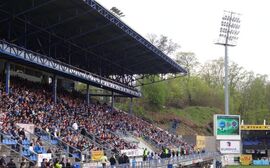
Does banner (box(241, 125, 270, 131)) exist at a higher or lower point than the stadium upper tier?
lower

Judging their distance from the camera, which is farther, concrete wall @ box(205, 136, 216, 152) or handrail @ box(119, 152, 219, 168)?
concrete wall @ box(205, 136, 216, 152)

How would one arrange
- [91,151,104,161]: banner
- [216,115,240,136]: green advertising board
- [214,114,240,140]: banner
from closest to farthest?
1. [91,151,104,161]: banner
2. [214,114,240,140]: banner
3. [216,115,240,136]: green advertising board

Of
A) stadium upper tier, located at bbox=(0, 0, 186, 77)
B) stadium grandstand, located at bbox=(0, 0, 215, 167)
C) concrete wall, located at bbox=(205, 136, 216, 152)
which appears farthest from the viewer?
concrete wall, located at bbox=(205, 136, 216, 152)

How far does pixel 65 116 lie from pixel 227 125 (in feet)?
82.2

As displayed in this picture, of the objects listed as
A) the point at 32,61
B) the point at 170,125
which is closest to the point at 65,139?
the point at 32,61

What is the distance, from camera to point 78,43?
1916 inches

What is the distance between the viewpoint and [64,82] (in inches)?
2276

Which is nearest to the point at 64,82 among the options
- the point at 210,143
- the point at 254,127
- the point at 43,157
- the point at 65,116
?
the point at 65,116

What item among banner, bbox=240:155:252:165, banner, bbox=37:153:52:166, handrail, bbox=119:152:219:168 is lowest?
banner, bbox=240:155:252:165

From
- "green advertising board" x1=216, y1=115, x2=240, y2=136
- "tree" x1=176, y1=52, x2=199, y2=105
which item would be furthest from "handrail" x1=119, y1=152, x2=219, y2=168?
"tree" x1=176, y1=52, x2=199, y2=105

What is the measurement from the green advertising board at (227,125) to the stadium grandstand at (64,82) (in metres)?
5.77

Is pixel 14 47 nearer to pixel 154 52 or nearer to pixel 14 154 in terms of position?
pixel 14 154

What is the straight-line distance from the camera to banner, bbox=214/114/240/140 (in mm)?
59625

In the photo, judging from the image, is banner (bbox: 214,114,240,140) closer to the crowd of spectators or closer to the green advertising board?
the green advertising board
